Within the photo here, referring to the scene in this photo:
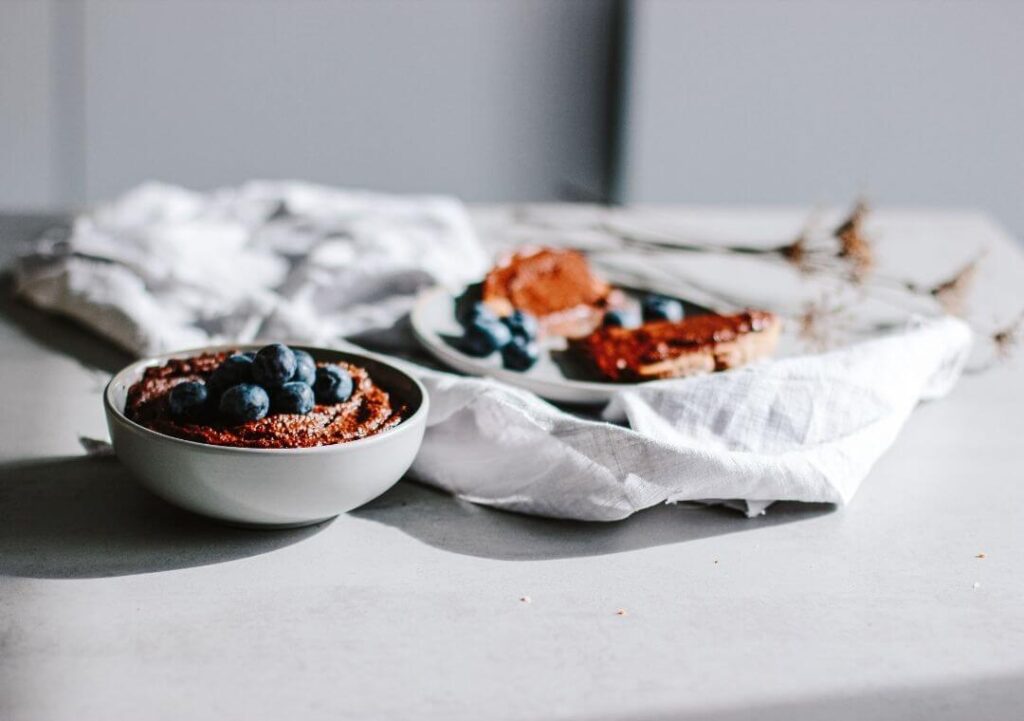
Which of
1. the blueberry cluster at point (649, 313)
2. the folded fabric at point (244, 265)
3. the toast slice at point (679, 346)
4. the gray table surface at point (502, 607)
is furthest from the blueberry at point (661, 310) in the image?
the gray table surface at point (502, 607)

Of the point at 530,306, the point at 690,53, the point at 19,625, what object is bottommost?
the point at 19,625

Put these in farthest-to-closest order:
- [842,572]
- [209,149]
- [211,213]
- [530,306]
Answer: [209,149], [211,213], [530,306], [842,572]

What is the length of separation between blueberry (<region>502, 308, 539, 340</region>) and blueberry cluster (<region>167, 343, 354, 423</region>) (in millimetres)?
377

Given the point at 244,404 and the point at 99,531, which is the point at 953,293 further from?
the point at 99,531

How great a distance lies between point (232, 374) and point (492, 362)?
442mm

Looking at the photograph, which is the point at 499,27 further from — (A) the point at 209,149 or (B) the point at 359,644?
(B) the point at 359,644

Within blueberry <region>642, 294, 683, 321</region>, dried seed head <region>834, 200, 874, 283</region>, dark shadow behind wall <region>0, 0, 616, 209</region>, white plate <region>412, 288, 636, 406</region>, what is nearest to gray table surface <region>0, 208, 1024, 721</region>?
white plate <region>412, 288, 636, 406</region>

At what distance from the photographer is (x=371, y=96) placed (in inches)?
143

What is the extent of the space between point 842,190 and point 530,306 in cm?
252

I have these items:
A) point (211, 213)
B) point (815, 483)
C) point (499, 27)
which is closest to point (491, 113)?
point (499, 27)

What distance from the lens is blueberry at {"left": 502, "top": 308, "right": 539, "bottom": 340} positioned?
1.45m

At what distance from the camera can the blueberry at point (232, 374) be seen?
109 centimetres

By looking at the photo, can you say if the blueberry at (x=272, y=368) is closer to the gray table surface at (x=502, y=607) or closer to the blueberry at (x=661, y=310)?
the gray table surface at (x=502, y=607)

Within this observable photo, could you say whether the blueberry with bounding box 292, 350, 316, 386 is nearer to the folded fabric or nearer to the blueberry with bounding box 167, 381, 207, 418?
the blueberry with bounding box 167, 381, 207, 418
